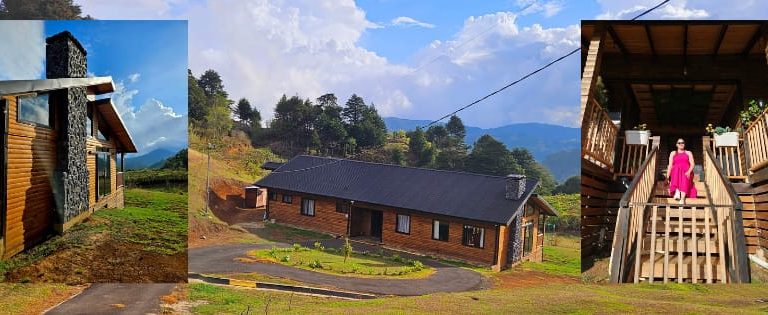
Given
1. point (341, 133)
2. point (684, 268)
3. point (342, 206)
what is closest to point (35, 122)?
point (341, 133)

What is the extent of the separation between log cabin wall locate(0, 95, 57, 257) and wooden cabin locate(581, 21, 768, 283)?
553cm

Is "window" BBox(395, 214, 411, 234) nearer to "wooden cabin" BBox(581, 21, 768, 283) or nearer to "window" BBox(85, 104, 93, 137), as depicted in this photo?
"wooden cabin" BBox(581, 21, 768, 283)

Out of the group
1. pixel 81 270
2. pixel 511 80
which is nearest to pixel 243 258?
pixel 81 270

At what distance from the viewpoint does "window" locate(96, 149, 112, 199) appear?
26.5 feet

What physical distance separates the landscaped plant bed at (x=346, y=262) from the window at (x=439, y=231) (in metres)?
0.33

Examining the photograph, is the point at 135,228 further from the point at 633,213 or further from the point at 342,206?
the point at 633,213

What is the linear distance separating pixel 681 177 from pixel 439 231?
7.71 ft

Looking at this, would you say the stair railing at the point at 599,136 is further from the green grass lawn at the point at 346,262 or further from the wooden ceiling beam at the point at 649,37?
the green grass lawn at the point at 346,262

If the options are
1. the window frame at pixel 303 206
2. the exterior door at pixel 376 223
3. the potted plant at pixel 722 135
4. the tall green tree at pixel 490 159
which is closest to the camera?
the potted plant at pixel 722 135

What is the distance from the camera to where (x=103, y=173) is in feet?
26.6

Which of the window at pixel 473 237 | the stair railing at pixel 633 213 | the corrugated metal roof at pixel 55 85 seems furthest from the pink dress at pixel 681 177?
the corrugated metal roof at pixel 55 85

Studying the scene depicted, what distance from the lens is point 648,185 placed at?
21.7 ft

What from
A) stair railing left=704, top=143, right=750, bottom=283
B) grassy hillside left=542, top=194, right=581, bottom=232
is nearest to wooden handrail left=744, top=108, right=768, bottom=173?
stair railing left=704, top=143, right=750, bottom=283

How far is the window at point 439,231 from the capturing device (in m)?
7.52
